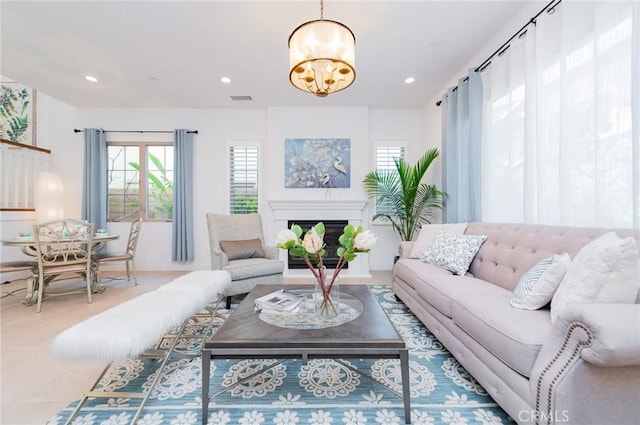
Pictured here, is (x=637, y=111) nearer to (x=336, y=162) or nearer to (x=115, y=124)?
(x=336, y=162)

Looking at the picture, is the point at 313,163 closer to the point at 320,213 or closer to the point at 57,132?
the point at 320,213

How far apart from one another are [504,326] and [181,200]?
181 inches

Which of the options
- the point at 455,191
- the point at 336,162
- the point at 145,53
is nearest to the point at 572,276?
the point at 455,191

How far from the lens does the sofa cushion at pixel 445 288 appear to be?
68.6 inches

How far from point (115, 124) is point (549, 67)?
5917mm

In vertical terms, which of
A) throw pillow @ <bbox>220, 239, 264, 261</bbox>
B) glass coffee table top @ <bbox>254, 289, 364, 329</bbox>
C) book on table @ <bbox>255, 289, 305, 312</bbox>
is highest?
throw pillow @ <bbox>220, 239, 264, 261</bbox>

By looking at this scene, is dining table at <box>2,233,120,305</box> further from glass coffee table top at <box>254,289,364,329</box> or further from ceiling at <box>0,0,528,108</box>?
glass coffee table top at <box>254,289,364,329</box>

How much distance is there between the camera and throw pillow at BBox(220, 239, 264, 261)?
296 centimetres

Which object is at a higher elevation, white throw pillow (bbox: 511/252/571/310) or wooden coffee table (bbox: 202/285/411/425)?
white throw pillow (bbox: 511/252/571/310)

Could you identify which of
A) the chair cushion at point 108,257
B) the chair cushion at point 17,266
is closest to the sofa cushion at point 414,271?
the chair cushion at point 108,257

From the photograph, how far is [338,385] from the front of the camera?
154 cm

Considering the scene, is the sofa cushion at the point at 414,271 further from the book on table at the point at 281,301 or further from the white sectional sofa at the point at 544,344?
the book on table at the point at 281,301

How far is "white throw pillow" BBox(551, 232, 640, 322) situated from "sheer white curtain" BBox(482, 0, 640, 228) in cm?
62

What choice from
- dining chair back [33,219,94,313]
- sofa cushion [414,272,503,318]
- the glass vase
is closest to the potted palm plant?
sofa cushion [414,272,503,318]
